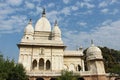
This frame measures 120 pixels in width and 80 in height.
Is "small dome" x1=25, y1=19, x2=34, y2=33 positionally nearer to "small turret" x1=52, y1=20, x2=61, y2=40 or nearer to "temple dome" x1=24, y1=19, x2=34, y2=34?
"temple dome" x1=24, y1=19, x2=34, y2=34

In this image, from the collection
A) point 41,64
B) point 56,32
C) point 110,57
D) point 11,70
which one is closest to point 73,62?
point 41,64

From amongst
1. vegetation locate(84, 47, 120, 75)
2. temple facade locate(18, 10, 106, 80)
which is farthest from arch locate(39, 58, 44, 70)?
vegetation locate(84, 47, 120, 75)

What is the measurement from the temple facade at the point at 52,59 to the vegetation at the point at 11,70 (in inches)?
145

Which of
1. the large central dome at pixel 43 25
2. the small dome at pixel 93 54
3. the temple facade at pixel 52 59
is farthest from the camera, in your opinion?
the large central dome at pixel 43 25

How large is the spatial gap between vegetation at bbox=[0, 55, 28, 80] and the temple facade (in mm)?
3686

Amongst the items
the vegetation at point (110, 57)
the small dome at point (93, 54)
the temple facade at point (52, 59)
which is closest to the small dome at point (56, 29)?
the temple facade at point (52, 59)

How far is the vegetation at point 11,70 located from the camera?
122 ft

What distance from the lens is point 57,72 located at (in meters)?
43.4

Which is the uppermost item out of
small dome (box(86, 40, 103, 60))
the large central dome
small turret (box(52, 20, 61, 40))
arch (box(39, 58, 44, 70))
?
the large central dome

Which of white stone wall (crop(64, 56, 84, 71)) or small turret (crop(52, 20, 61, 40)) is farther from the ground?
small turret (crop(52, 20, 61, 40))

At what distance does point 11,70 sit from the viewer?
38469 millimetres

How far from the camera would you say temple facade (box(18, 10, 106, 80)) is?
44.2 m

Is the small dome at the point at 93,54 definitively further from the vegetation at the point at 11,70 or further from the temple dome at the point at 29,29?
the vegetation at the point at 11,70

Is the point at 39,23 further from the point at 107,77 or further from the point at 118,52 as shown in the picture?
the point at 118,52
